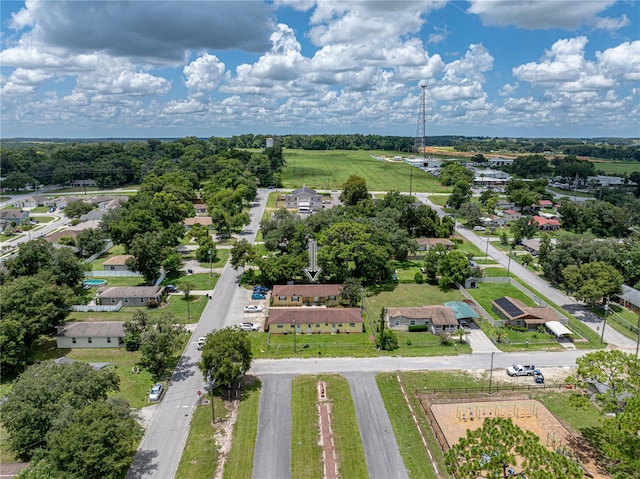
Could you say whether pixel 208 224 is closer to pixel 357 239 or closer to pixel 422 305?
pixel 357 239

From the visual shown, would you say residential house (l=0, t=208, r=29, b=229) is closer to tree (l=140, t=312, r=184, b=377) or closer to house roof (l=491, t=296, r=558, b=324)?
tree (l=140, t=312, r=184, b=377)

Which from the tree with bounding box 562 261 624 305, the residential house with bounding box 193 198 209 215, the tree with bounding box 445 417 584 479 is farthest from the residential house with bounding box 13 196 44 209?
the tree with bounding box 445 417 584 479

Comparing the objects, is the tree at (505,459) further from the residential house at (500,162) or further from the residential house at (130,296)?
the residential house at (500,162)

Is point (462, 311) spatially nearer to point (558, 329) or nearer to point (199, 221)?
point (558, 329)

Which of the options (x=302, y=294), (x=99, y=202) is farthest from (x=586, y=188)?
(x=99, y=202)

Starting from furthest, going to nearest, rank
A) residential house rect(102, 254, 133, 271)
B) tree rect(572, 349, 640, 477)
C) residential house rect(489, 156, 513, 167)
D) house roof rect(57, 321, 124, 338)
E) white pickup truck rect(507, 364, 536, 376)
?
residential house rect(489, 156, 513, 167)
residential house rect(102, 254, 133, 271)
house roof rect(57, 321, 124, 338)
white pickup truck rect(507, 364, 536, 376)
tree rect(572, 349, 640, 477)
